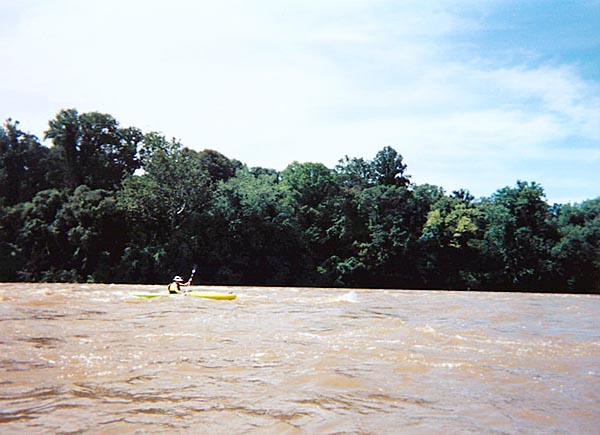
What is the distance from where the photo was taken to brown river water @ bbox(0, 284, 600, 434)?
15.9 ft

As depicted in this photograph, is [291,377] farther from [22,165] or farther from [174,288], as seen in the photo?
[22,165]

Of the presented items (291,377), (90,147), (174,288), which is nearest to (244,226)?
(90,147)

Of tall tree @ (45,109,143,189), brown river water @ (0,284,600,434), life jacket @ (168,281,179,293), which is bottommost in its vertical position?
brown river water @ (0,284,600,434)

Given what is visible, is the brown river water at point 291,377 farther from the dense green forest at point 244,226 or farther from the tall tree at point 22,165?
the tall tree at point 22,165

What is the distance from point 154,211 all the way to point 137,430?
3104 centimetres

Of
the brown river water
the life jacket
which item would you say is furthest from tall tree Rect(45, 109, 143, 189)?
the brown river water

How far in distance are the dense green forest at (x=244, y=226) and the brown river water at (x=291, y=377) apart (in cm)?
2198

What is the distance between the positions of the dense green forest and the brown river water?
2198 centimetres

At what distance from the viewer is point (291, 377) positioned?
260 inches

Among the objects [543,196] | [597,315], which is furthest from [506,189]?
[597,315]

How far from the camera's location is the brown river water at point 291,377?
15.9 feet

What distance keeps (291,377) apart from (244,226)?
28.8 meters

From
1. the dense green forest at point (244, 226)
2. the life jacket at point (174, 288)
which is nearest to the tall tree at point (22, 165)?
the dense green forest at point (244, 226)

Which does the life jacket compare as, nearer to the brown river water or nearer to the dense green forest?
the brown river water
